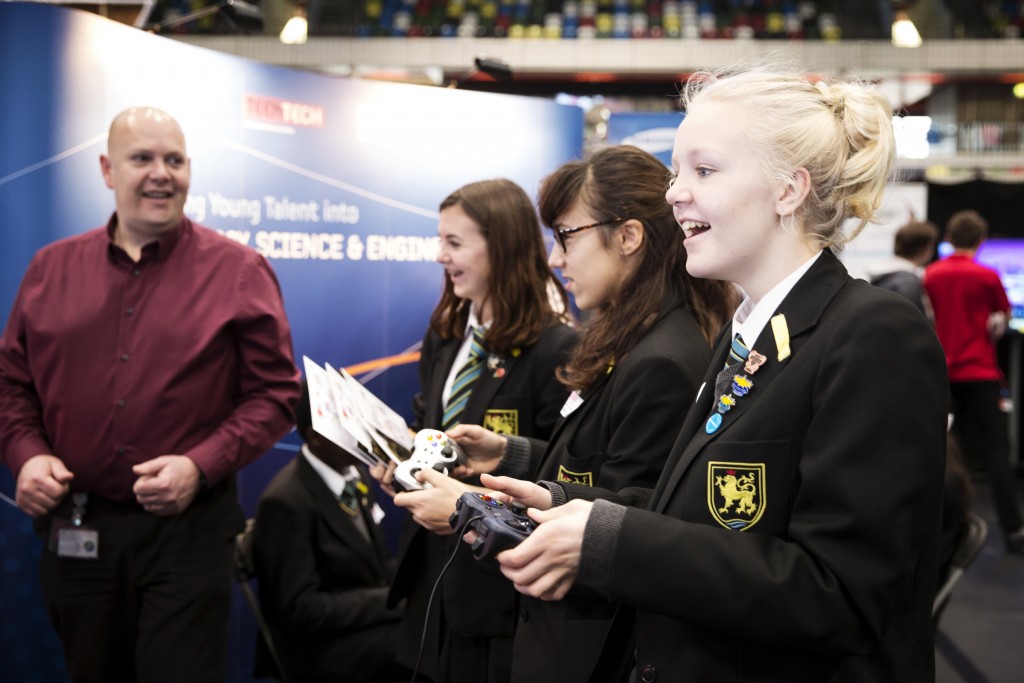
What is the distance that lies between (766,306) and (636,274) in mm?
607

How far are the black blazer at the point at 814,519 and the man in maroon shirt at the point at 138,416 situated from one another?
1.61 metres

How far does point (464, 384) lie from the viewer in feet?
8.47

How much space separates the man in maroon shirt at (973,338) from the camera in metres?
6.23

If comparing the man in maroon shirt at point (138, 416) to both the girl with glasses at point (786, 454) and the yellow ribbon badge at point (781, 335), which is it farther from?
the yellow ribbon badge at point (781, 335)

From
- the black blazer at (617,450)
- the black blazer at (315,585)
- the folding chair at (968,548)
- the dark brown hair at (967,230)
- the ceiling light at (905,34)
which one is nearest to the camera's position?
the black blazer at (617,450)

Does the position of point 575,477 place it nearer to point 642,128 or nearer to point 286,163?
point 286,163

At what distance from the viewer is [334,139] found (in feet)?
14.7

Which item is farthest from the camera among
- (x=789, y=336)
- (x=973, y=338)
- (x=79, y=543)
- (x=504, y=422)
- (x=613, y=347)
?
(x=973, y=338)

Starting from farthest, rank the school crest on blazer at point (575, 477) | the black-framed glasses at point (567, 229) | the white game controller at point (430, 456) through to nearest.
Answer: the white game controller at point (430, 456), the black-framed glasses at point (567, 229), the school crest on blazer at point (575, 477)

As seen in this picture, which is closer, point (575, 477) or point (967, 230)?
point (575, 477)

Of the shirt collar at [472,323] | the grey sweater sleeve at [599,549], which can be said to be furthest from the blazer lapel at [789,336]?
the shirt collar at [472,323]

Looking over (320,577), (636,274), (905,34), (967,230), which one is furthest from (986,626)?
(905,34)

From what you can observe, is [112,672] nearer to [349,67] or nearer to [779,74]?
[779,74]

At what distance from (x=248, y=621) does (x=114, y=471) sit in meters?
1.63
